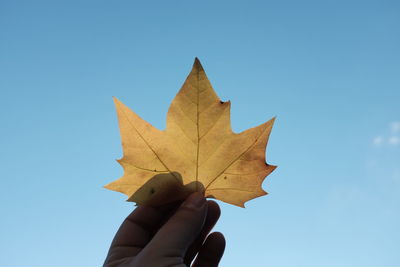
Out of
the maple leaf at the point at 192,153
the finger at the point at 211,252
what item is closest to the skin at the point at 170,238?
the finger at the point at 211,252

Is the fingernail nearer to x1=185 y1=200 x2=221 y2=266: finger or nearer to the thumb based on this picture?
the thumb

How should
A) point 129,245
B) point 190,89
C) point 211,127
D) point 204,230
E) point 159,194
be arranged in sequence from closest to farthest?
point 190,89, point 211,127, point 159,194, point 129,245, point 204,230

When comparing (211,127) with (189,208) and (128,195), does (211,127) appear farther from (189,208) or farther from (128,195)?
(128,195)

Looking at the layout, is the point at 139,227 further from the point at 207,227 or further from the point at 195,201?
the point at 195,201

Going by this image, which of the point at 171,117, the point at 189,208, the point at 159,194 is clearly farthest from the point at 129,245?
the point at 171,117

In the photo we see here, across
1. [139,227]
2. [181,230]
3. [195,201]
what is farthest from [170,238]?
[139,227]

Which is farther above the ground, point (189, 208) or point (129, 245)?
point (189, 208)
